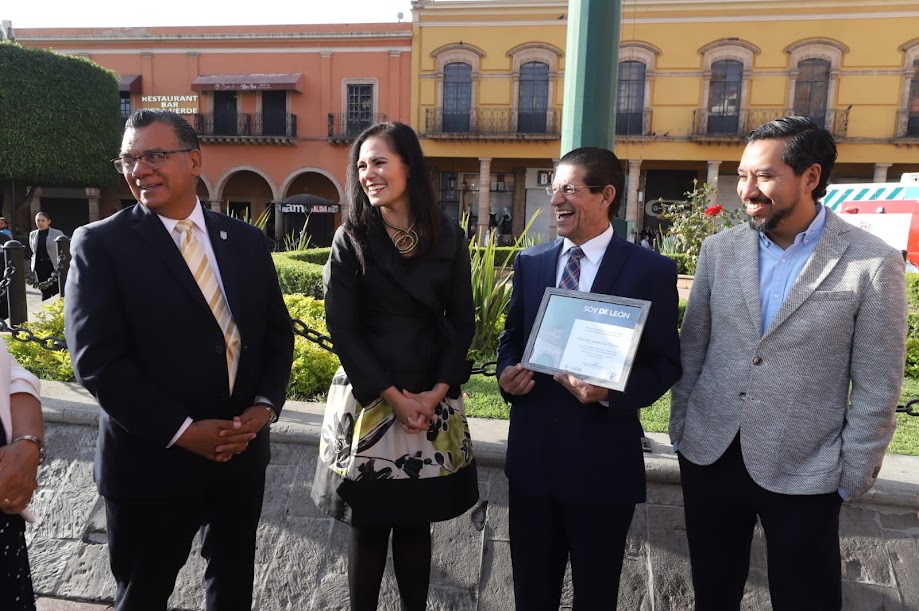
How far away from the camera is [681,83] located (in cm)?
2105

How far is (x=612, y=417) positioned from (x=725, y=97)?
2220cm

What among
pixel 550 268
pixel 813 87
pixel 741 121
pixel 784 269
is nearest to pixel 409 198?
pixel 550 268

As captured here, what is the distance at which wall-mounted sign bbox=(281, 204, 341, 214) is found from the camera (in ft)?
70.8

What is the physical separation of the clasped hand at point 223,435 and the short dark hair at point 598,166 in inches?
49.8

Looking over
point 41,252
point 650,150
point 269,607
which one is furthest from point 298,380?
point 650,150

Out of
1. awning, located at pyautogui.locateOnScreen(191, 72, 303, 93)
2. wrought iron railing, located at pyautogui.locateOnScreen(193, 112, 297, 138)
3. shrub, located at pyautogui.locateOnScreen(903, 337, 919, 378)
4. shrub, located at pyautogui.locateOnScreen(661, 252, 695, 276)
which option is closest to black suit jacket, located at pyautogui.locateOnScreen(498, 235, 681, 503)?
shrub, located at pyautogui.locateOnScreen(903, 337, 919, 378)

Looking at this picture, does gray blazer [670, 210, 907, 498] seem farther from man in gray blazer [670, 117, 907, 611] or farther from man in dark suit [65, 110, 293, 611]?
man in dark suit [65, 110, 293, 611]

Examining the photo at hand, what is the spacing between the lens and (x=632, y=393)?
72.2 inches

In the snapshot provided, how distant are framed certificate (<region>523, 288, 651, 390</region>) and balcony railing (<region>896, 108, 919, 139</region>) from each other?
23.4 metres

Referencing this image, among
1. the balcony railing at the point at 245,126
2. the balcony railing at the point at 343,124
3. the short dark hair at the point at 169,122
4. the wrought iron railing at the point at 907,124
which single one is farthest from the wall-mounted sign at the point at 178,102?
the wrought iron railing at the point at 907,124

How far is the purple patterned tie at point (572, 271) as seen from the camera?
1990 millimetres

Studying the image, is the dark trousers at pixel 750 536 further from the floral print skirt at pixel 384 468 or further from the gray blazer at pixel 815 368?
the floral print skirt at pixel 384 468

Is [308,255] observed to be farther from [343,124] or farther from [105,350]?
[343,124]

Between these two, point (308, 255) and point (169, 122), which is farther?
point (308, 255)
